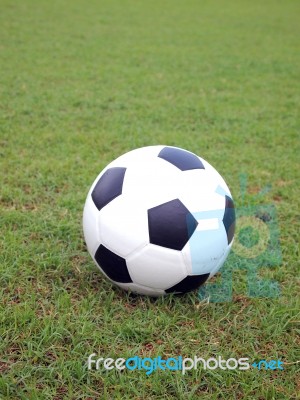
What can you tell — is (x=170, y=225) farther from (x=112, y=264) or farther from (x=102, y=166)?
(x=102, y=166)

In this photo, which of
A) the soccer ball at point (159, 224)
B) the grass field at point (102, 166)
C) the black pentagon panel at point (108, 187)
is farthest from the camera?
the black pentagon panel at point (108, 187)

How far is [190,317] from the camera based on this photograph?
2.02 m

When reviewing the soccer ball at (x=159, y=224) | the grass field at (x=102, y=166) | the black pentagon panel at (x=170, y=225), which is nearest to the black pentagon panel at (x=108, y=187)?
the soccer ball at (x=159, y=224)

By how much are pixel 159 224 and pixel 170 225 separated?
50 millimetres

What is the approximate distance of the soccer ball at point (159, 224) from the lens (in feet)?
6.09

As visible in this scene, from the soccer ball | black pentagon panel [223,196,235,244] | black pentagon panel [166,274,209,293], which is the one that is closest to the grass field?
black pentagon panel [166,274,209,293]

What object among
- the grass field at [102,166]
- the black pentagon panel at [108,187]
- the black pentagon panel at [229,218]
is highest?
the black pentagon panel at [108,187]

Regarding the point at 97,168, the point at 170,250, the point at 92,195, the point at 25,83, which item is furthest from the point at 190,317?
the point at 25,83

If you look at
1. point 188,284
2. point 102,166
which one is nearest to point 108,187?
point 188,284

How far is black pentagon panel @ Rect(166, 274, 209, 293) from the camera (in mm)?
1959

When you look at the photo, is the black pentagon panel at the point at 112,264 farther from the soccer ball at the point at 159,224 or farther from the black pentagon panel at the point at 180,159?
the black pentagon panel at the point at 180,159

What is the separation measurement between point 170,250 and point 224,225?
1.05 ft

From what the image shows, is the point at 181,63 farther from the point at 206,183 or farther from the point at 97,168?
the point at 206,183

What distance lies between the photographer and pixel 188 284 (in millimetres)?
1990
